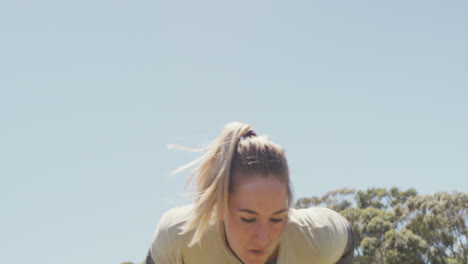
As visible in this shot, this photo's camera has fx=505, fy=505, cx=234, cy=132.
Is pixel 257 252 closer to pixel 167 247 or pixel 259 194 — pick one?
pixel 259 194

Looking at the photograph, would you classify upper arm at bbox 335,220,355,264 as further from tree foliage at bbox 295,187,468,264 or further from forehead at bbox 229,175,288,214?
tree foliage at bbox 295,187,468,264

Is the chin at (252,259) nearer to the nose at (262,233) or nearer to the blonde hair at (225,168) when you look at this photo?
the nose at (262,233)

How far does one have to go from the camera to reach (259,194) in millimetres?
4051

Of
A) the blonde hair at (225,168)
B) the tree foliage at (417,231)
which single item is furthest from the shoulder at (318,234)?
the tree foliage at (417,231)

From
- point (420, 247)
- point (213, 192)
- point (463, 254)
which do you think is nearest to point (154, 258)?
point (213, 192)

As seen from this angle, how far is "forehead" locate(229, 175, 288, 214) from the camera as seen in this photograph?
4.04m

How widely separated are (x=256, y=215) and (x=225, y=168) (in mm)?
486

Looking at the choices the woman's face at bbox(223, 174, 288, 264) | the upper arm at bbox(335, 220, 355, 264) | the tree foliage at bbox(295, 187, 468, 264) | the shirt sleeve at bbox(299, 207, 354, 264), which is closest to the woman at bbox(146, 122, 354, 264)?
the woman's face at bbox(223, 174, 288, 264)

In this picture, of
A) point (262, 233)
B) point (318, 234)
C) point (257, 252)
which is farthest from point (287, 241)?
point (262, 233)

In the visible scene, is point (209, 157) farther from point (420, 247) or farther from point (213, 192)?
point (420, 247)

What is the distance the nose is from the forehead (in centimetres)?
13

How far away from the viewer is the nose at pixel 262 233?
4078mm

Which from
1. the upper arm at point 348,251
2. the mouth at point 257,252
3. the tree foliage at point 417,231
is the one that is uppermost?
the mouth at point 257,252

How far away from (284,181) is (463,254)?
37.4m
